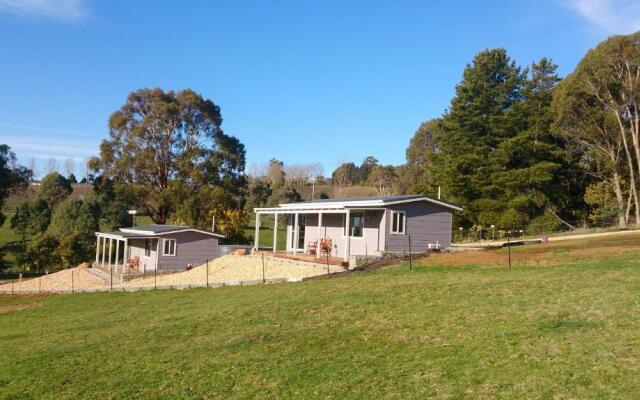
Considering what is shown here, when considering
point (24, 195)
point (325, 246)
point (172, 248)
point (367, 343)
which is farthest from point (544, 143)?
point (24, 195)

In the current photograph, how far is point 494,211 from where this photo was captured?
137ft

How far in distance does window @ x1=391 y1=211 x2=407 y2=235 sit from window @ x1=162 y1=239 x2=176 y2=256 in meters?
14.4

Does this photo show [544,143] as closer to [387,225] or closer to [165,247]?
[387,225]

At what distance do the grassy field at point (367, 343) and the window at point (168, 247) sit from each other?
1627 centimetres

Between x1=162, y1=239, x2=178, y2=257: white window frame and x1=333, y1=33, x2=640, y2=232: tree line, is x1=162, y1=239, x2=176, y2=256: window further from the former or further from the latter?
x1=333, y1=33, x2=640, y2=232: tree line

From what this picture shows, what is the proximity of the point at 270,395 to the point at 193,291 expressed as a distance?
43.8 ft

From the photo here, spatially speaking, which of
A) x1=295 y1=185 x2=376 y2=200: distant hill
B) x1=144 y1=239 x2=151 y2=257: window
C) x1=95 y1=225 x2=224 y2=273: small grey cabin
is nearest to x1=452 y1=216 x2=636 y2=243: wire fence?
x1=95 y1=225 x2=224 y2=273: small grey cabin

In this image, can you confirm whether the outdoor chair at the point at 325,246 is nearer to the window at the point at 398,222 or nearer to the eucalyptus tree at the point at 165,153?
the window at the point at 398,222

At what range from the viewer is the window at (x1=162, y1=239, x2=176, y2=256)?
108 feet

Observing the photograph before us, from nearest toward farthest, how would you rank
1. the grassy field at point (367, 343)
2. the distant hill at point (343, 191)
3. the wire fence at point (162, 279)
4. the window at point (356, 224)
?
the grassy field at point (367, 343) → the wire fence at point (162, 279) → the window at point (356, 224) → the distant hill at point (343, 191)

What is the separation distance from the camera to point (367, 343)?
924cm

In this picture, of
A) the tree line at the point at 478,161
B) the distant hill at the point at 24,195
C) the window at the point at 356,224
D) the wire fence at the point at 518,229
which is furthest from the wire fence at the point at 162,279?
the distant hill at the point at 24,195

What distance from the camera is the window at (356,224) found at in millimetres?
26844

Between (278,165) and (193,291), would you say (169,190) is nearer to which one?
(193,291)
